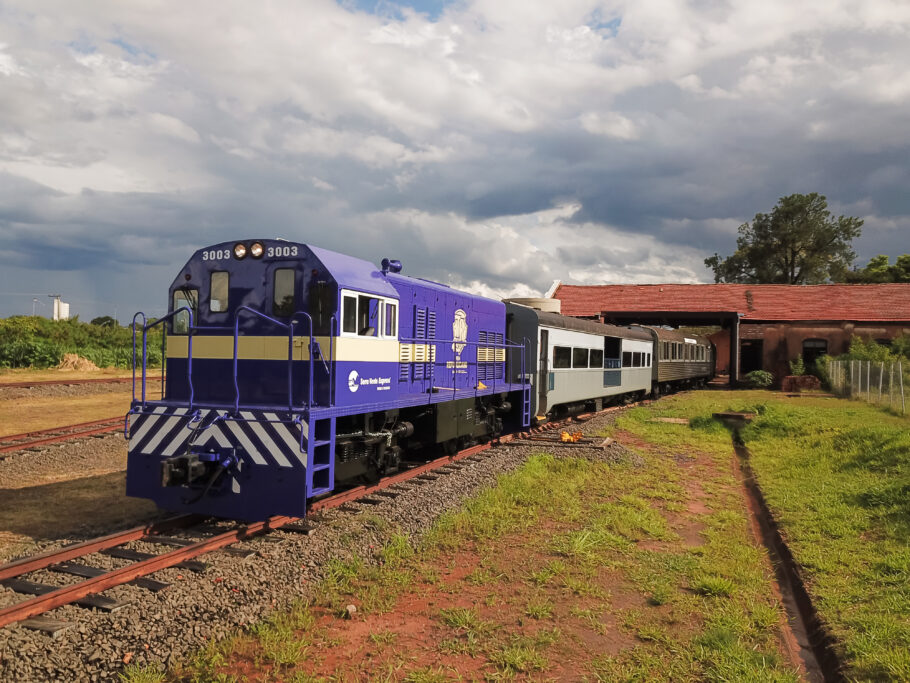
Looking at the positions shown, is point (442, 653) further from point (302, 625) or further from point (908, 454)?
point (908, 454)

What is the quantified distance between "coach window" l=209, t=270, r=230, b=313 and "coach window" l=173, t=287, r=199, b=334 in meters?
0.25

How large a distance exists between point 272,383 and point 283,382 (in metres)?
0.16

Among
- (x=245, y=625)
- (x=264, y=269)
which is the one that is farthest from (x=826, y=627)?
(x=264, y=269)

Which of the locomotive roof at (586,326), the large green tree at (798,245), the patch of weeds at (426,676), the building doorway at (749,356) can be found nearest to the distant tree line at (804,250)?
the large green tree at (798,245)

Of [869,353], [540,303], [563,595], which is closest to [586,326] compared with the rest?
[540,303]

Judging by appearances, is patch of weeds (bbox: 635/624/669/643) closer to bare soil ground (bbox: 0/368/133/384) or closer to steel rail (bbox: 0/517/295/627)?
steel rail (bbox: 0/517/295/627)

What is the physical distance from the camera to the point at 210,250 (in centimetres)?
814

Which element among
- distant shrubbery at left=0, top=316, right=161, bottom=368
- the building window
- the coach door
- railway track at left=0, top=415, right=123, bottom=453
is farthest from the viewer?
the building window

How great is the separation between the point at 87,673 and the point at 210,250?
17.5ft

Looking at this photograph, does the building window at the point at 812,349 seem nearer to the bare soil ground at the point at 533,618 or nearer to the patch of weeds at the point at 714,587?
the bare soil ground at the point at 533,618

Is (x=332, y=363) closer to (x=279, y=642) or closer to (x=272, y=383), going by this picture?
(x=272, y=383)

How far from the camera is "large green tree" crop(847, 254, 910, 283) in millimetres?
59344

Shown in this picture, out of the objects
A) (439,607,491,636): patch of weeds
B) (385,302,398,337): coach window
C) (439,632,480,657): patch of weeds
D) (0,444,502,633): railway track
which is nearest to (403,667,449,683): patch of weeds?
(439,632,480,657): patch of weeds

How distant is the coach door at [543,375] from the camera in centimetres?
1546
